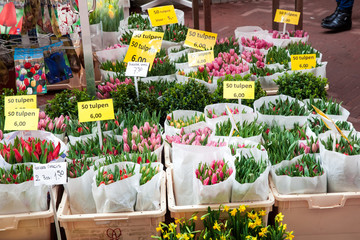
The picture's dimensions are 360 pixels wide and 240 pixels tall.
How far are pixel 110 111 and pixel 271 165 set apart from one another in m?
0.82

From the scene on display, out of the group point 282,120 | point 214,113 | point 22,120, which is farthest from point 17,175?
point 282,120

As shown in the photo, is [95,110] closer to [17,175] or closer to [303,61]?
[17,175]

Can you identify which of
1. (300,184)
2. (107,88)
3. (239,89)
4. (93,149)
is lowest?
(300,184)

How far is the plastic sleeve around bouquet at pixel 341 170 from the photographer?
6.68 ft

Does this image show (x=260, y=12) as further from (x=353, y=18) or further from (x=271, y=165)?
(x=271, y=165)

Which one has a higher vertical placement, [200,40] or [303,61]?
[200,40]

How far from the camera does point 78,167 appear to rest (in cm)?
208

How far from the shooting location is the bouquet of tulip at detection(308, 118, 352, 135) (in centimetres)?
236

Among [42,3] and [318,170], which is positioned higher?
[42,3]

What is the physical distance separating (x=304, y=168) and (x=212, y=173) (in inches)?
16.7

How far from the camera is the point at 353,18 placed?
7000mm

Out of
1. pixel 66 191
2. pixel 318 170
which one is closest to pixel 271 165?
pixel 318 170

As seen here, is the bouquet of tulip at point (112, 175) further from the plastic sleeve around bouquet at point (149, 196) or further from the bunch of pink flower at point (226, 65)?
the bunch of pink flower at point (226, 65)

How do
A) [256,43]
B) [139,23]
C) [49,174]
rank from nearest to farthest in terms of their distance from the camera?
[49,174]
[256,43]
[139,23]
